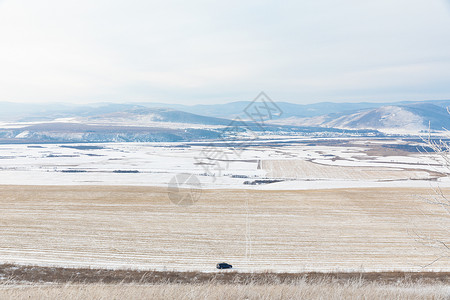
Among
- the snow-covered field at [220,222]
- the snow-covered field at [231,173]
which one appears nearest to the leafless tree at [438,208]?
the snow-covered field at [220,222]

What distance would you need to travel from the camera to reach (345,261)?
16.4 meters

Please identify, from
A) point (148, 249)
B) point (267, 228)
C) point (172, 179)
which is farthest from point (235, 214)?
point (172, 179)

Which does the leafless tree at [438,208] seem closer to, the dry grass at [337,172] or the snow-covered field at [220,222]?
the snow-covered field at [220,222]

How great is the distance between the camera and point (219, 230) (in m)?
21.5

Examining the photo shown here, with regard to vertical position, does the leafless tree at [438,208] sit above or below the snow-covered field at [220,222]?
above

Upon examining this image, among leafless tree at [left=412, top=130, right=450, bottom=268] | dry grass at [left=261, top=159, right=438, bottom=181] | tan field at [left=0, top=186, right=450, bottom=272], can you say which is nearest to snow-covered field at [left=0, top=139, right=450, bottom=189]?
dry grass at [left=261, top=159, right=438, bottom=181]

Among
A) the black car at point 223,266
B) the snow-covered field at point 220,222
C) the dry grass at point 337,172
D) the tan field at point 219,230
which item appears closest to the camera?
the black car at point 223,266

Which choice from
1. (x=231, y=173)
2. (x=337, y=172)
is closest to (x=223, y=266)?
(x=231, y=173)

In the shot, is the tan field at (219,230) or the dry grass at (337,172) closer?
the tan field at (219,230)

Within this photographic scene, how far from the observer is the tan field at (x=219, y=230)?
1633 cm

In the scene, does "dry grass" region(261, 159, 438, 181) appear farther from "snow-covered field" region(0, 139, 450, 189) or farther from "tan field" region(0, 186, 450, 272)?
"tan field" region(0, 186, 450, 272)

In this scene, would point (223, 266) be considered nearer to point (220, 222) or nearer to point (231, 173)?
point (220, 222)

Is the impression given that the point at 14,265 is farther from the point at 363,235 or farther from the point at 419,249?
the point at 419,249

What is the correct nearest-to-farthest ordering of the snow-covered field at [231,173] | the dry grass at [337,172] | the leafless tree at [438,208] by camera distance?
the leafless tree at [438,208] < the snow-covered field at [231,173] < the dry grass at [337,172]
